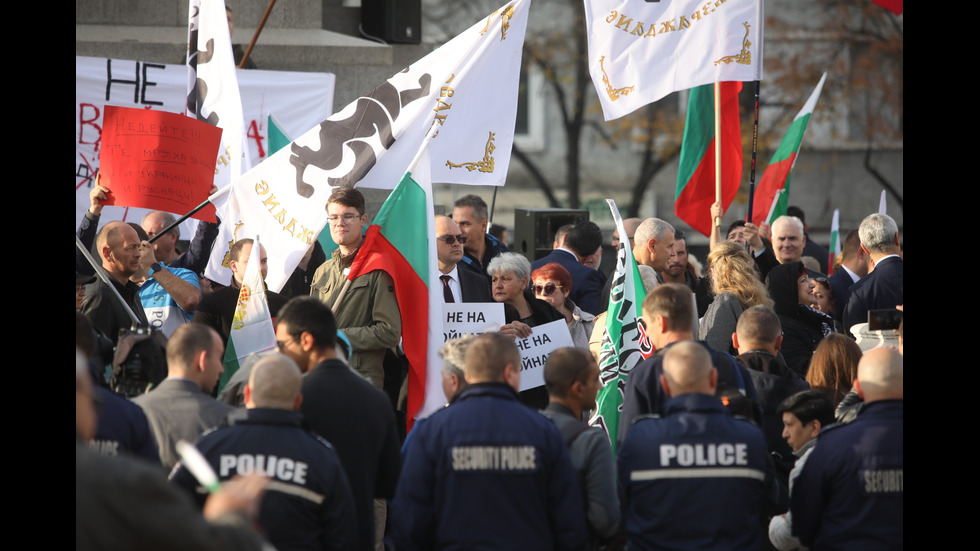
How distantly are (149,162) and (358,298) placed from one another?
183cm

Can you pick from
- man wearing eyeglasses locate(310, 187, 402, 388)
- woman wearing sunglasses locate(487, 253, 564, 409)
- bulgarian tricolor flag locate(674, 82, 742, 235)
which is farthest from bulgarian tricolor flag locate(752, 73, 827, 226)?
man wearing eyeglasses locate(310, 187, 402, 388)

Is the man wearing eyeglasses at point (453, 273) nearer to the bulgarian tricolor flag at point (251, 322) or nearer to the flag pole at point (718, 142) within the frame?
the bulgarian tricolor flag at point (251, 322)

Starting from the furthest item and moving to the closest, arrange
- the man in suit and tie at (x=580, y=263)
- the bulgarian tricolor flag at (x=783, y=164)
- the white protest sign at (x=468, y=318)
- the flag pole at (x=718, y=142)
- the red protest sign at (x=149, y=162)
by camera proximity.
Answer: the bulgarian tricolor flag at (x=783, y=164) < the flag pole at (x=718, y=142) < the man in suit and tie at (x=580, y=263) < the red protest sign at (x=149, y=162) < the white protest sign at (x=468, y=318)

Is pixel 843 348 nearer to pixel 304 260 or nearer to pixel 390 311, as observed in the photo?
pixel 390 311

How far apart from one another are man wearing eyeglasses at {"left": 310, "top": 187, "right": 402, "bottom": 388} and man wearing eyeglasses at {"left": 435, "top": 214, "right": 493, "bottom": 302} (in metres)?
0.71

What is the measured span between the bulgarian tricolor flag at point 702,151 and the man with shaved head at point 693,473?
15.1 ft

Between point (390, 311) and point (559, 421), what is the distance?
179cm

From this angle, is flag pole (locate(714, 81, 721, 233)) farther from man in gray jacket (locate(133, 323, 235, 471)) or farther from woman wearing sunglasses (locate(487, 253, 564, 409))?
man in gray jacket (locate(133, 323, 235, 471))

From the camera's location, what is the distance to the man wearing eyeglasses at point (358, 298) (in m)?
6.05

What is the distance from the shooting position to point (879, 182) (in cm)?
2583

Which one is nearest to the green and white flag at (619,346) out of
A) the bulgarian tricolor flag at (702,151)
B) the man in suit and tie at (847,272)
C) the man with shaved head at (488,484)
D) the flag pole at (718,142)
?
the man with shaved head at (488,484)

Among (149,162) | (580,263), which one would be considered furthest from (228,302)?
(580,263)
